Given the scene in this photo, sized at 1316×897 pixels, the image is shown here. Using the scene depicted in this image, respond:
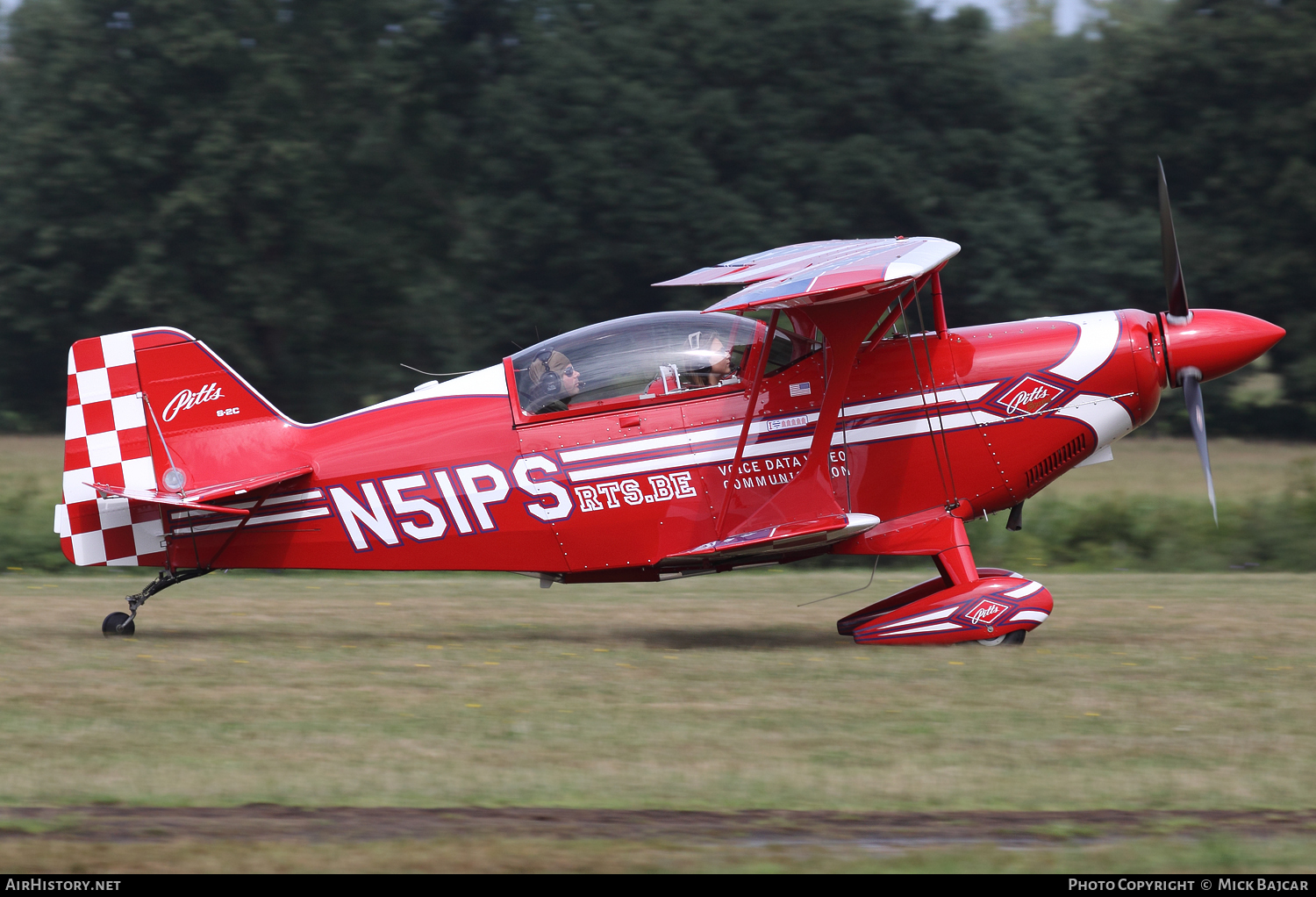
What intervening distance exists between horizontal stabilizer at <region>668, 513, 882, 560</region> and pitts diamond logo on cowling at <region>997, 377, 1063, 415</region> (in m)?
1.29

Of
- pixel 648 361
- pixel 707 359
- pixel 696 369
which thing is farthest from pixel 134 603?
pixel 707 359

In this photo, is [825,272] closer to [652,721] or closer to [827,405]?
[827,405]

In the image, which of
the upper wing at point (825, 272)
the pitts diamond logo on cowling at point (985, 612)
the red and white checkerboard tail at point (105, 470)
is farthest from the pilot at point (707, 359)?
the red and white checkerboard tail at point (105, 470)

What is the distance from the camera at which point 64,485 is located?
31.2ft

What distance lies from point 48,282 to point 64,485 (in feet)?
82.8

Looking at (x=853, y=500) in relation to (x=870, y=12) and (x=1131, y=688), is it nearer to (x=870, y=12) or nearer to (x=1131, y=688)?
(x=1131, y=688)

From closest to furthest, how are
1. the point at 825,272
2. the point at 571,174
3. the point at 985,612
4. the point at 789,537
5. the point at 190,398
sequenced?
the point at 825,272 < the point at 789,537 < the point at 985,612 < the point at 190,398 < the point at 571,174

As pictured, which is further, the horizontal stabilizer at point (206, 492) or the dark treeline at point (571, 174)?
the dark treeline at point (571, 174)

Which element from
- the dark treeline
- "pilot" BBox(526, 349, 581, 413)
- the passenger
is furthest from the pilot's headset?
the dark treeline

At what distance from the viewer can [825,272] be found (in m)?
8.56

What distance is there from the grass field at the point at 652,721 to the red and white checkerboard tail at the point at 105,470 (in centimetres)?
70

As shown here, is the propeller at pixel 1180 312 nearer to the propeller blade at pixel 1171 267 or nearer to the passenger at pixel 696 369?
the propeller blade at pixel 1171 267

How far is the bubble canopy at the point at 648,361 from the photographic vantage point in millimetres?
9391

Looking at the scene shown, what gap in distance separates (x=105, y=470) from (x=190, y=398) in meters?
0.78
